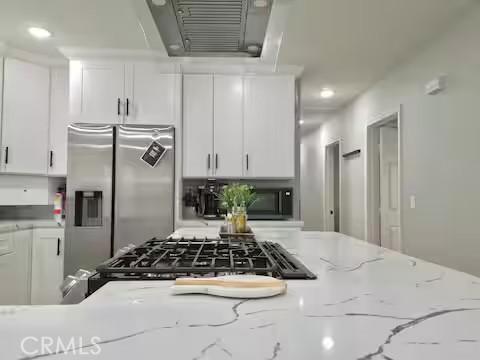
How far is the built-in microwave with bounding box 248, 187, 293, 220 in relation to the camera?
3492 mm

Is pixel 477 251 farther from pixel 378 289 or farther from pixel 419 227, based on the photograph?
pixel 378 289

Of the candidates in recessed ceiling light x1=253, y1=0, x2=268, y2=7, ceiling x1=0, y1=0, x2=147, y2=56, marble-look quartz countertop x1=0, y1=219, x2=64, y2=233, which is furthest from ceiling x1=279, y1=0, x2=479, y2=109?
marble-look quartz countertop x1=0, y1=219, x2=64, y2=233

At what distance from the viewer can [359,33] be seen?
2807mm

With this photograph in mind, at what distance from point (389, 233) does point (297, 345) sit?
4.06 metres

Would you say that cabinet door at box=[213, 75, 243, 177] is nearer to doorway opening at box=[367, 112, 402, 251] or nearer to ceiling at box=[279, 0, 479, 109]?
ceiling at box=[279, 0, 479, 109]

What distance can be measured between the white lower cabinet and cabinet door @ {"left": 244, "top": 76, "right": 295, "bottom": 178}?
206 centimetres

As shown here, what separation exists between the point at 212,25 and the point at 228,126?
211 centimetres

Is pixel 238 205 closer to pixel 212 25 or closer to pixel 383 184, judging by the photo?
pixel 212 25

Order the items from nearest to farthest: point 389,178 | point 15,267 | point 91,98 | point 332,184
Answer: point 15,267, point 91,98, point 389,178, point 332,184

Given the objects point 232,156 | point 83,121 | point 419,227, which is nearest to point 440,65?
point 419,227

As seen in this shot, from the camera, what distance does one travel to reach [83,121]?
11.0ft

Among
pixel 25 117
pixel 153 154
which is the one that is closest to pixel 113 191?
pixel 153 154

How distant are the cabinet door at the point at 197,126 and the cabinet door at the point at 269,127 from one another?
353 mm

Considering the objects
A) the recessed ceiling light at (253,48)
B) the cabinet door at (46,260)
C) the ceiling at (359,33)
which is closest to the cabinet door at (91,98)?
the cabinet door at (46,260)
